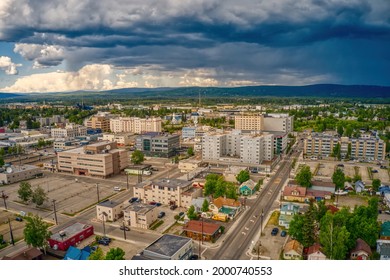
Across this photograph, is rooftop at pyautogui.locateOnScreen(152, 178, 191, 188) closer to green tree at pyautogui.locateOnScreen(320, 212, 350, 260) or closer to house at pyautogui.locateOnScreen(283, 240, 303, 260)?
house at pyautogui.locateOnScreen(283, 240, 303, 260)

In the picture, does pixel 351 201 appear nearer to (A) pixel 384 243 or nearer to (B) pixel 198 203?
(A) pixel 384 243

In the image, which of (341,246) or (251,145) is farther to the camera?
(251,145)

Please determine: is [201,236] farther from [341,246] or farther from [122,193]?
[122,193]

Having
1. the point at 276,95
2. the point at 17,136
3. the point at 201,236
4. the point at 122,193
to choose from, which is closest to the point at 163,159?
the point at 122,193

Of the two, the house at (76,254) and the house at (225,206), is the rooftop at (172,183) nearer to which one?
the house at (225,206)

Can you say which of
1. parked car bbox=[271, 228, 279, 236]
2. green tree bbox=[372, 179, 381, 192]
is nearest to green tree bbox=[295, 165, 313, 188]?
green tree bbox=[372, 179, 381, 192]

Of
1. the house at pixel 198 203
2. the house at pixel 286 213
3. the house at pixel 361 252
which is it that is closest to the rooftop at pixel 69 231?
the house at pixel 198 203
